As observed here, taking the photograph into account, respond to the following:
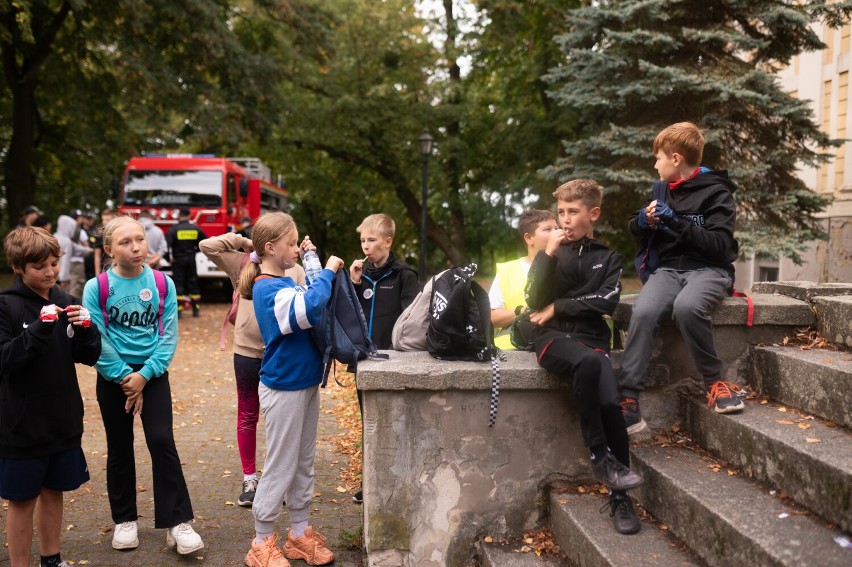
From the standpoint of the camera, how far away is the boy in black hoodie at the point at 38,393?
148 inches

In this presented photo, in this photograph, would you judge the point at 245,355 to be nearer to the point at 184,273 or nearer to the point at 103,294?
the point at 103,294

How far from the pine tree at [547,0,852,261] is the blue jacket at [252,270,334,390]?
9031 mm

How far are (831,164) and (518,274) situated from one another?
1693cm

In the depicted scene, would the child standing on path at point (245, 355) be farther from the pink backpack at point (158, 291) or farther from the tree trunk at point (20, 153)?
the tree trunk at point (20, 153)

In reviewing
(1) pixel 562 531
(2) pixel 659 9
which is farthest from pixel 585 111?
(1) pixel 562 531

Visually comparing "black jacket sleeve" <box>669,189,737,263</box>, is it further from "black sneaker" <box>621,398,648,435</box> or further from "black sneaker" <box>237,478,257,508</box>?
"black sneaker" <box>237,478,257,508</box>

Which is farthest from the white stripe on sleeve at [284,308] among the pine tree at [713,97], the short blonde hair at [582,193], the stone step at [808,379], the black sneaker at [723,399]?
the pine tree at [713,97]

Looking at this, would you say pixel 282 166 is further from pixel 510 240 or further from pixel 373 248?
pixel 373 248

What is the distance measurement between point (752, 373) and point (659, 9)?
31.3 ft

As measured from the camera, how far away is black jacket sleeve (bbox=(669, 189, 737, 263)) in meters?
4.15

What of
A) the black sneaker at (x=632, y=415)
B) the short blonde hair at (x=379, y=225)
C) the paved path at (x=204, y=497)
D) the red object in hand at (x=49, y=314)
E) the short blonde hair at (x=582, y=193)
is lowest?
the paved path at (x=204, y=497)

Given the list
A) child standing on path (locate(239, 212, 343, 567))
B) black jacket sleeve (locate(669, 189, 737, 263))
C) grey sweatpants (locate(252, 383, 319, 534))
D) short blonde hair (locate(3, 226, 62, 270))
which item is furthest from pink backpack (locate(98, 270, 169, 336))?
black jacket sleeve (locate(669, 189, 737, 263))

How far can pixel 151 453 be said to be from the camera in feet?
14.0

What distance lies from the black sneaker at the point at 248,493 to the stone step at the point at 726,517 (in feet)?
8.22
